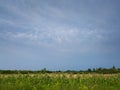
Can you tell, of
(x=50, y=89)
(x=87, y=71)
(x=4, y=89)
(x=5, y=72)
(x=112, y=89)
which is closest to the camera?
(x=50, y=89)

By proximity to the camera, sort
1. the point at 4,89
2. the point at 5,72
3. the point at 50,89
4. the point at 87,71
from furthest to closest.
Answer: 1. the point at 87,71
2. the point at 5,72
3. the point at 4,89
4. the point at 50,89

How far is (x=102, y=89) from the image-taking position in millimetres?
16766

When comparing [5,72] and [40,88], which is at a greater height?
[5,72]

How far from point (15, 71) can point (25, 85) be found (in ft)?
66.7

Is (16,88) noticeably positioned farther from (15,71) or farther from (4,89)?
(15,71)

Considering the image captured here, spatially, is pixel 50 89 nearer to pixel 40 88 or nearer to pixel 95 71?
pixel 40 88

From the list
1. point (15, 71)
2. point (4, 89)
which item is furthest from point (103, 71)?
point (4, 89)

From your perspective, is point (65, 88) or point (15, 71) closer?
point (65, 88)

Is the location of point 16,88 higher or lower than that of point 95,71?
lower

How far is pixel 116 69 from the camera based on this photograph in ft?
132

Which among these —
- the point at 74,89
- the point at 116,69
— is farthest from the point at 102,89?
the point at 116,69

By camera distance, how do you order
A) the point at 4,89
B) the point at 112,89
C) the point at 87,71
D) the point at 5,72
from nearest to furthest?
1. the point at 4,89
2. the point at 112,89
3. the point at 5,72
4. the point at 87,71

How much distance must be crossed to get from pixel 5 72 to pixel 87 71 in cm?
943

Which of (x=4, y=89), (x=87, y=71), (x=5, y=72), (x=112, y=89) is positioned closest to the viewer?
(x=4, y=89)
